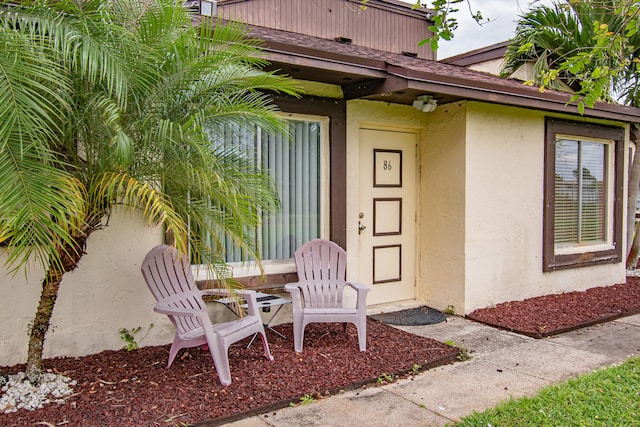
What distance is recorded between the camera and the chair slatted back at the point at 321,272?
16.4ft

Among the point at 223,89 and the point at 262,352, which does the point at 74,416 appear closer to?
the point at 262,352

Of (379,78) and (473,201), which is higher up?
(379,78)

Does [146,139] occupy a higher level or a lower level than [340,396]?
higher

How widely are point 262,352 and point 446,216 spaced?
2957 millimetres

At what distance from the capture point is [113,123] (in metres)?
2.96

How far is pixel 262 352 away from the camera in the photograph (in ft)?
14.7

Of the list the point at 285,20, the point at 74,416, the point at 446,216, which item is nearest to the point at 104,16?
the point at 74,416

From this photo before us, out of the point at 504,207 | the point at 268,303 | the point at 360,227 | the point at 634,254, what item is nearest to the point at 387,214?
the point at 360,227

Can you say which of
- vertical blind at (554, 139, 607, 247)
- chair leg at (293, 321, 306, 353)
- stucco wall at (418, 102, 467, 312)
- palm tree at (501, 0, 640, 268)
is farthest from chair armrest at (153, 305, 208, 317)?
vertical blind at (554, 139, 607, 247)

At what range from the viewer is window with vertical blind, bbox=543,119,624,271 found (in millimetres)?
6930

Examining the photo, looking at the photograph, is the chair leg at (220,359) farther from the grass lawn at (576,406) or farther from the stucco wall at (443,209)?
the stucco wall at (443,209)

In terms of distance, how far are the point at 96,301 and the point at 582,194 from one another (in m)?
6.60

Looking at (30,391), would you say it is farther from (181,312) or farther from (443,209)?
(443,209)

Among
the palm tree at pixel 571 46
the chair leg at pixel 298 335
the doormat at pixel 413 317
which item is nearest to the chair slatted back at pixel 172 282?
the chair leg at pixel 298 335
